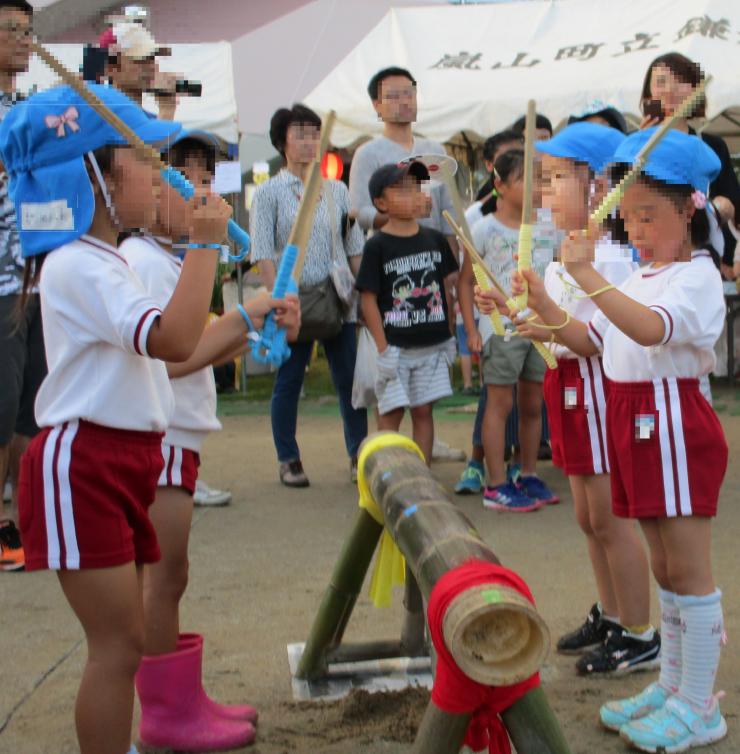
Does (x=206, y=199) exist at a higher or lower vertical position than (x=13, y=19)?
lower

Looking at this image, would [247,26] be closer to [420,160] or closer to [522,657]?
[522,657]

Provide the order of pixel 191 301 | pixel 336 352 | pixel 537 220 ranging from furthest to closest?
pixel 336 352, pixel 537 220, pixel 191 301

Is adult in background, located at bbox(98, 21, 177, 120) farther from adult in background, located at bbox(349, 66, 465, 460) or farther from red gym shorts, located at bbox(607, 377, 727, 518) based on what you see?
adult in background, located at bbox(349, 66, 465, 460)

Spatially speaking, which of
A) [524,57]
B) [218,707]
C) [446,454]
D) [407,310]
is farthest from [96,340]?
[524,57]

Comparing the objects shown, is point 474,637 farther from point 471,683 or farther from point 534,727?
point 534,727

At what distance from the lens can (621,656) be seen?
3.15 m

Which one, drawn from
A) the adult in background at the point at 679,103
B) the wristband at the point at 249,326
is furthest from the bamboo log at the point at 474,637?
the adult in background at the point at 679,103

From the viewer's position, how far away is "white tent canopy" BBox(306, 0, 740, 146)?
7836 millimetres

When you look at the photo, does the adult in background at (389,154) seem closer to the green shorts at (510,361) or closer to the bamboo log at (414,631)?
the green shorts at (510,361)

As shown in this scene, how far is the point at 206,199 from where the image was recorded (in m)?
2.11

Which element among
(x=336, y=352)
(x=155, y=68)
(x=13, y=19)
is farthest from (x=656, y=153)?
(x=336, y=352)

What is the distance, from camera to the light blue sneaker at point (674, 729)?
2645 mm

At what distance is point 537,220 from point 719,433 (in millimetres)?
705

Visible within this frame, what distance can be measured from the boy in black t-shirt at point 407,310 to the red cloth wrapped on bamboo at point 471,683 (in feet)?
10.9
